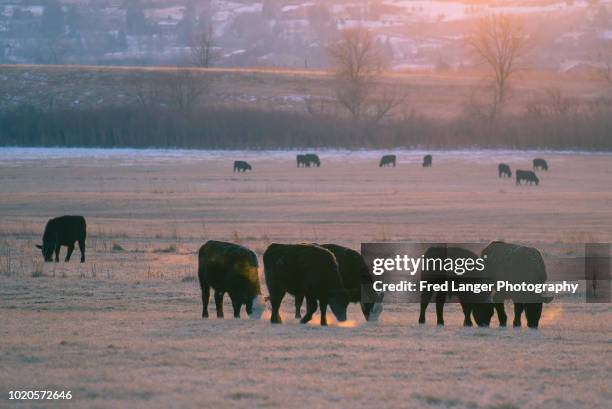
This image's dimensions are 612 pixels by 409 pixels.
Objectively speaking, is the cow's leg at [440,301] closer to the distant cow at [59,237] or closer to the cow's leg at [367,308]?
the cow's leg at [367,308]

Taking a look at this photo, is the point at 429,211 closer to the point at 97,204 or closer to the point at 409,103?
the point at 97,204

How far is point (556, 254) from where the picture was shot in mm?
22172

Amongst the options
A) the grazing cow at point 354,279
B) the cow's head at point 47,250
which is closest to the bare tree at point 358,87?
the cow's head at point 47,250

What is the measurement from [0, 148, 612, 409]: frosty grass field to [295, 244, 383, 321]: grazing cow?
0.27m

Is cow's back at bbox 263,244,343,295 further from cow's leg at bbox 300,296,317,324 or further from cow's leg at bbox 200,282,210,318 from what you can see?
cow's leg at bbox 200,282,210,318

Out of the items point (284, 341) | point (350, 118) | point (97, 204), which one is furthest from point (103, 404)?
point (350, 118)

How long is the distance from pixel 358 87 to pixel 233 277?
79.0m

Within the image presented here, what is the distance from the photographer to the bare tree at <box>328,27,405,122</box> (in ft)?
287

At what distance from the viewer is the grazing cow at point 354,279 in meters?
13.5

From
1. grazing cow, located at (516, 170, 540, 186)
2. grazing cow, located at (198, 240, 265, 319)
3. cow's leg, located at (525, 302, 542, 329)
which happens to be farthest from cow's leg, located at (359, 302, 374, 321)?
grazing cow, located at (516, 170, 540, 186)

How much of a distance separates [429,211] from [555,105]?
5404 cm

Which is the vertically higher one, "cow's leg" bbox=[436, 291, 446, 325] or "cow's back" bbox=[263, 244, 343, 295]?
"cow's back" bbox=[263, 244, 343, 295]

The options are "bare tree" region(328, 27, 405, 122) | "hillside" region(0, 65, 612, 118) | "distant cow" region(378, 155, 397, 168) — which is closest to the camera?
"distant cow" region(378, 155, 397, 168)

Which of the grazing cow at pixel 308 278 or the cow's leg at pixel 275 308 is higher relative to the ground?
the grazing cow at pixel 308 278
